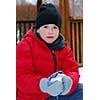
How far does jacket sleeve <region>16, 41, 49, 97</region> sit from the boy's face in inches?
3.5

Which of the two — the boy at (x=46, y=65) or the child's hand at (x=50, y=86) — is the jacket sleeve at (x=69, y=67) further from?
the child's hand at (x=50, y=86)

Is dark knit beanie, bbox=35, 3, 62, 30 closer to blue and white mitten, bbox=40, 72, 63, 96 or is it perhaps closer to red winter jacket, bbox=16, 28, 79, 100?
red winter jacket, bbox=16, 28, 79, 100

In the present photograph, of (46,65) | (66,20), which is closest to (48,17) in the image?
(46,65)

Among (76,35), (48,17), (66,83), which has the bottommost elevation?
(66,83)

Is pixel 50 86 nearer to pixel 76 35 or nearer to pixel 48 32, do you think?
pixel 48 32

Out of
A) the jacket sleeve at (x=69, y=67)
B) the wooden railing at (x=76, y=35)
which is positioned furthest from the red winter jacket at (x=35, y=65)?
the wooden railing at (x=76, y=35)

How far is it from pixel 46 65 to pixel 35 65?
0.05 meters

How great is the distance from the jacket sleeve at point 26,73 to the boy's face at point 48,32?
9cm

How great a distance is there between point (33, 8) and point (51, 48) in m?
2.05

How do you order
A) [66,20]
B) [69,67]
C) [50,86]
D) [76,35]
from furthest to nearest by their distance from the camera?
[76,35], [66,20], [69,67], [50,86]

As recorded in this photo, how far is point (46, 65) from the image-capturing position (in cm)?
112
